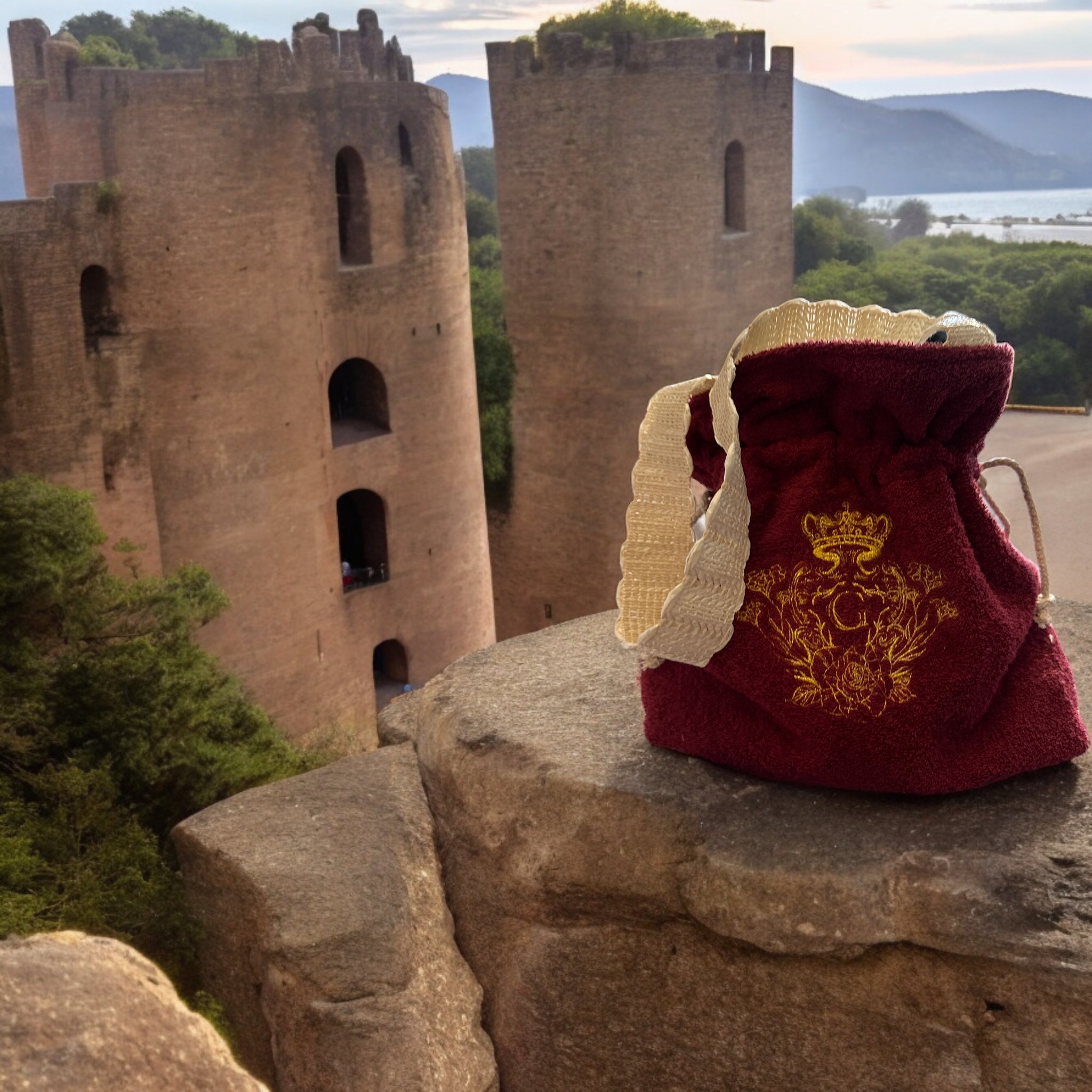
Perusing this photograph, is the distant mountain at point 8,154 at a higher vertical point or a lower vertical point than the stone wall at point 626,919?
higher

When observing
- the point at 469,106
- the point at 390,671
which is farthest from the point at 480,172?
the point at 390,671

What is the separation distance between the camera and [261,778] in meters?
7.95

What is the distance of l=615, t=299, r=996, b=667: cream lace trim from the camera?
334 centimetres

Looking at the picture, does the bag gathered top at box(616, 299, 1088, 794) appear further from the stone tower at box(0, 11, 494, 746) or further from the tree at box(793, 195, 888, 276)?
the tree at box(793, 195, 888, 276)

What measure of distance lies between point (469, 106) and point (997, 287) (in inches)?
379

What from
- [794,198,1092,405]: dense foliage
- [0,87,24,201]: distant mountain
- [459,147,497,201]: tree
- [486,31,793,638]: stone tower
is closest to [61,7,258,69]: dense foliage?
[0,87,24,201]: distant mountain

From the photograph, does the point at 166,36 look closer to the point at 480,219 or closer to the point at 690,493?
the point at 480,219

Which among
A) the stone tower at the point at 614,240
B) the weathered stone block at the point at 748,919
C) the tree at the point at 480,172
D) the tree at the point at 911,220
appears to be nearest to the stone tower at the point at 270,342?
the stone tower at the point at 614,240

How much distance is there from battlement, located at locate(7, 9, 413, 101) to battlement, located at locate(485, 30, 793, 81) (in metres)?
2.04

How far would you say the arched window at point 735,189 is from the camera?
13.7 metres

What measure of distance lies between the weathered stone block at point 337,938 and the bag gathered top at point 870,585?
0.94 meters

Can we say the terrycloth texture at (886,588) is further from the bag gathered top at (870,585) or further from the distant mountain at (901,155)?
the distant mountain at (901,155)

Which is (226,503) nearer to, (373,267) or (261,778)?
(373,267)

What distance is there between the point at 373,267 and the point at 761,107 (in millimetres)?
4371
